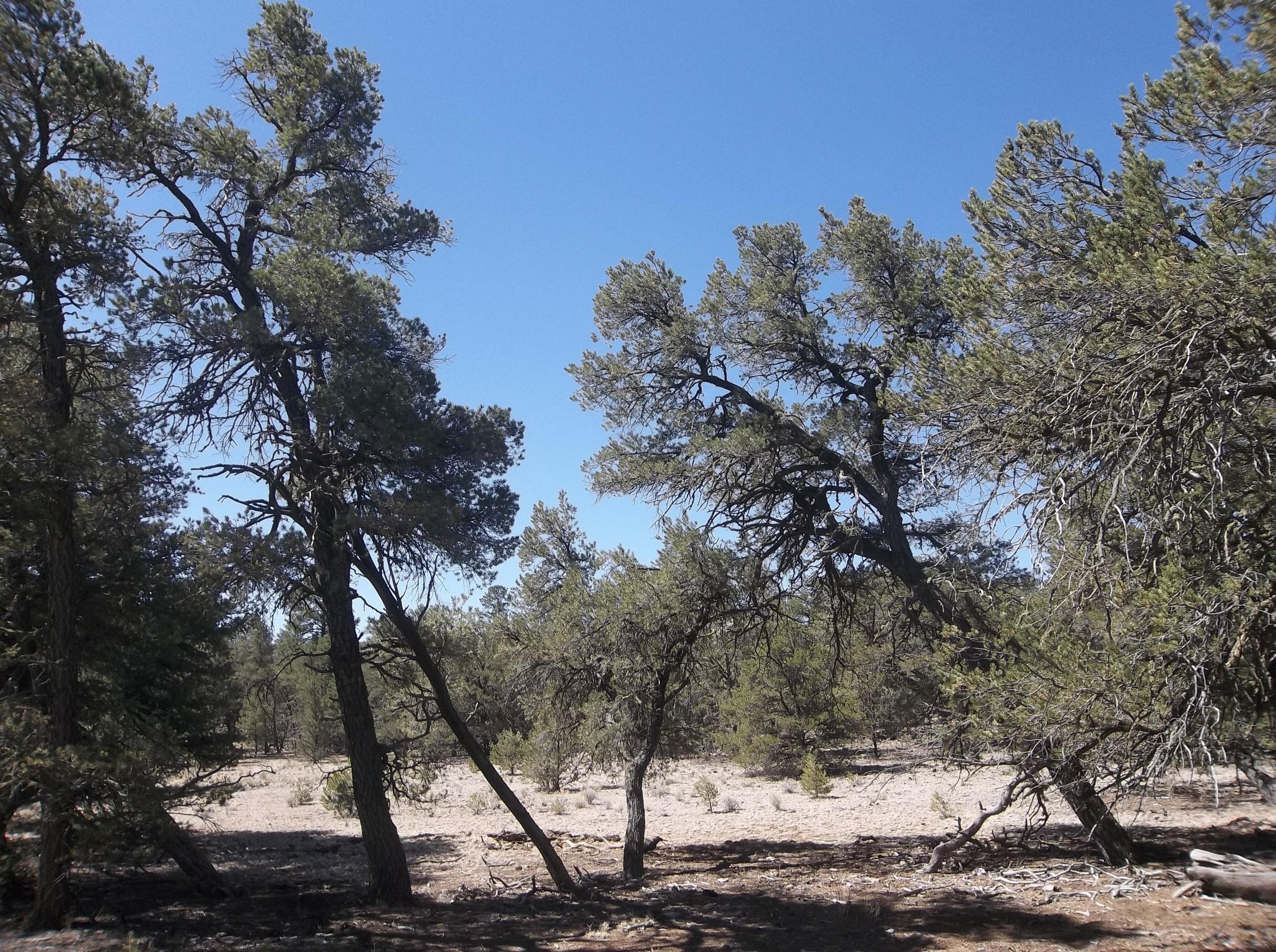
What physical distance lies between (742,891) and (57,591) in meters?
8.65

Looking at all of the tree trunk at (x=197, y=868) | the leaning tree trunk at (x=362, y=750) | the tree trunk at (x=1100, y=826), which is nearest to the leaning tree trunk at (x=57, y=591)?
the tree trunk at (x=197, y=868)

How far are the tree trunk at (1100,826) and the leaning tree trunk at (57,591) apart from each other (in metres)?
9.46

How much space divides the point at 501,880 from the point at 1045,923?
755 centimetres

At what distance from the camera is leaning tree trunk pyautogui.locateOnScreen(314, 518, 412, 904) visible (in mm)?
10000

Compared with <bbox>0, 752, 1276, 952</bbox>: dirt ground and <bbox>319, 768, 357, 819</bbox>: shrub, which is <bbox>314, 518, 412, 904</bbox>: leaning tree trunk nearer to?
<bbox>319, 768, 357, 819</bbox>: shrub

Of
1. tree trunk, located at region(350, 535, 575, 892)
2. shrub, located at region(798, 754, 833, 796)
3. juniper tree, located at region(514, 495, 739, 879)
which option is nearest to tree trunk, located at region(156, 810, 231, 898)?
tree trunk, located at region(350, 535, 575, 892)

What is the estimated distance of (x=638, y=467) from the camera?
1138cm

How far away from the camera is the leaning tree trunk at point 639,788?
37.2ft

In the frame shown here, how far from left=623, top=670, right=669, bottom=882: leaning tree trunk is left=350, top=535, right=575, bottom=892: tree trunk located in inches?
43.7

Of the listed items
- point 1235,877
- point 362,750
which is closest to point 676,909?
point 362,750

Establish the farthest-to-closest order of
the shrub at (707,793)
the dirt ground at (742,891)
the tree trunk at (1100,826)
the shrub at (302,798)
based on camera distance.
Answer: the shrub at (302,798), the shrub at (707,793), the tree trunk at (1100,826), the dirt ground at (742,891)

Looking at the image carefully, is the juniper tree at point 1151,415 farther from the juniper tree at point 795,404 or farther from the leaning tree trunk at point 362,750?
the leaning tree trunk at point 362,750

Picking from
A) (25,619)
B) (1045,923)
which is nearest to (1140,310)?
(1045,923)

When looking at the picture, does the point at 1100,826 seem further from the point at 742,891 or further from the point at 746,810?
the point at 746,810
